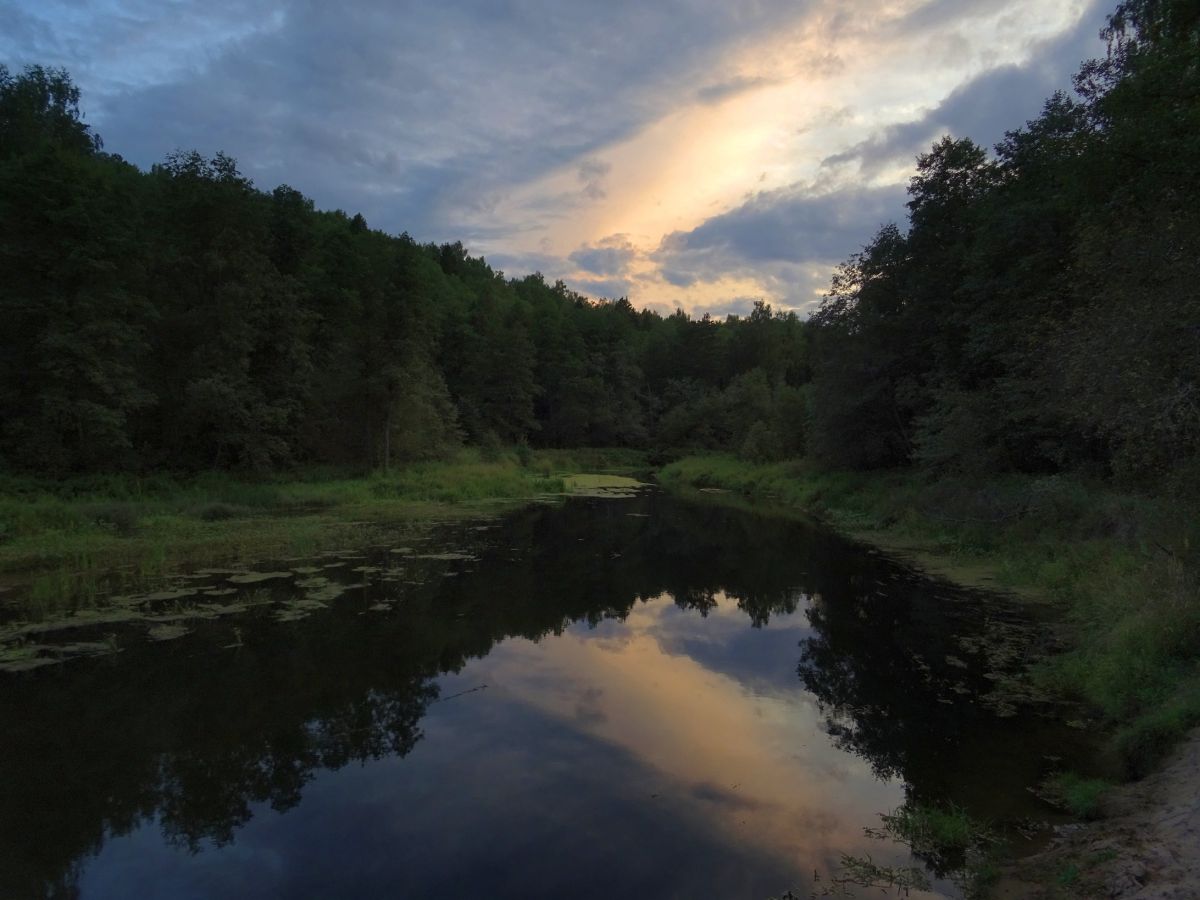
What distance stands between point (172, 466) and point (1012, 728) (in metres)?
29.5

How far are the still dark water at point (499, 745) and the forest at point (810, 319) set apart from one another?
4629 mm

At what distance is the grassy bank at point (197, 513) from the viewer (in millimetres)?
Answer: 15551

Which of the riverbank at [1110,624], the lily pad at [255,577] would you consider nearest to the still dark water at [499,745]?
the lily pad at [255,577]

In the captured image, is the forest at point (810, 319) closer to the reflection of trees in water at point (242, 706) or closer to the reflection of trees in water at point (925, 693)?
the reflection of trees in water at point (925, 693)

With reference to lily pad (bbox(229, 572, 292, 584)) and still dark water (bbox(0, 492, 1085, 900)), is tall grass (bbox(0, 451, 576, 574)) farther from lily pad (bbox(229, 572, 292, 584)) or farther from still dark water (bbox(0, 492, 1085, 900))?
still dark water (bbox(0, 492, 1085, 900))

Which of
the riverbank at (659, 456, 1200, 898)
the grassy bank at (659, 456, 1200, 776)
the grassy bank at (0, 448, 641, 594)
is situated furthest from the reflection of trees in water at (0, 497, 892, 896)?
the grassy bank at (0, 448, 641, 594)

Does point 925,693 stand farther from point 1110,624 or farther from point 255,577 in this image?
point 255,577

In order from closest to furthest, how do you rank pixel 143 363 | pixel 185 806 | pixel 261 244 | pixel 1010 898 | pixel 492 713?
pixel 1010 898 < pixel 185 806 < pixel 492 713 < pixel 143 363 < pixel 261 244

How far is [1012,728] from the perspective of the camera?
25.2ft

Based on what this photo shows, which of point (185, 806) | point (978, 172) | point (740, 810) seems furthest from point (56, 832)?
point (978, 172)

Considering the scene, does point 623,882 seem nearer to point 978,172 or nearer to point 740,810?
point 740,810

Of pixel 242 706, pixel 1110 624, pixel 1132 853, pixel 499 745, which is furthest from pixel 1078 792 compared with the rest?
pixel 242 706

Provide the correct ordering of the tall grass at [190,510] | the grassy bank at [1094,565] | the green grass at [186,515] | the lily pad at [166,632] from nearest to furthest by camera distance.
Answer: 1. the grassy bank at [1094,565]
2. the lily pad at [166,632]
3. the green grass at [186,515]
4. the tall grass at [190,510]

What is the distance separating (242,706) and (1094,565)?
44.9ft
